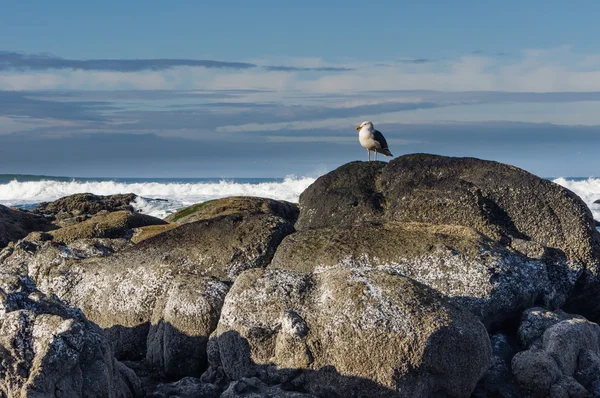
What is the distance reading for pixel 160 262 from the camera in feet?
37.3

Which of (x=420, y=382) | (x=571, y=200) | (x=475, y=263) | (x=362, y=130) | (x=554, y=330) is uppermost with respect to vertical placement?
(x=362, y=130)

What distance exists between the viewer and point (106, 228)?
1538cm

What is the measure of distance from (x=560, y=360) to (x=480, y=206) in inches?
166

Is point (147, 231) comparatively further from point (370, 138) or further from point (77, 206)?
point (77, 206)

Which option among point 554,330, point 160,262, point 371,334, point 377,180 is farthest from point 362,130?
point 371,334

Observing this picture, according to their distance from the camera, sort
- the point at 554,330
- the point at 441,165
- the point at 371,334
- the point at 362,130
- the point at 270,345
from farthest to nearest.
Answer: the point at 362,130, the point at 441,165, the point at 554,330, the point at 270,345, the point at 371,334

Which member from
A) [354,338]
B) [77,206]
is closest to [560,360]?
[354,338]

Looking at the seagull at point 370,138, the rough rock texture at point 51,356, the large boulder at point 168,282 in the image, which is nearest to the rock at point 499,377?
the large boulder at point 168,282

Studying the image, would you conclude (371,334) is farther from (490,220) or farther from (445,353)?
(490,220)

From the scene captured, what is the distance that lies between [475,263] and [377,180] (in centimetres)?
469

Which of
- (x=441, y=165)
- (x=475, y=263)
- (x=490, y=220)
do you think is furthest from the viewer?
(x=441, y=165)

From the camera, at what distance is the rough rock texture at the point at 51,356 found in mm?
6594

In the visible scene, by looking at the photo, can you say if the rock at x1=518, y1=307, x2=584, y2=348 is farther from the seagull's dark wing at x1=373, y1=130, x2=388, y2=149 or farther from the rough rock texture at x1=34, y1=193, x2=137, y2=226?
the rough rock texture at x1=34, y1=193, x2=137, y2=226

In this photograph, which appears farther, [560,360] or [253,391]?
[560,360]
